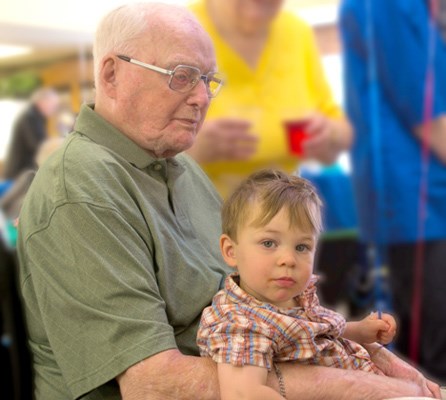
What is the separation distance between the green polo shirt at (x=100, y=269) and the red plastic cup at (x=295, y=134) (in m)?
1.12

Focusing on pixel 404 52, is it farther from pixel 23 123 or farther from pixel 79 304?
pixel 79 304

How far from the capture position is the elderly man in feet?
4.85

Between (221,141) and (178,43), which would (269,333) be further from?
(221,141)

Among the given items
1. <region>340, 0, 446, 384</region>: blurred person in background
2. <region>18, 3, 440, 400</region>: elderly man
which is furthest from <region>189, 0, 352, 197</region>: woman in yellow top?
<region>18, 3, 440, 400</region>: elderly man

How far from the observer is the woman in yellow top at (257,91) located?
2646 millimetres

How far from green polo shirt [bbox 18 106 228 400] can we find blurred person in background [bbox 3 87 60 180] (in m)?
1.86

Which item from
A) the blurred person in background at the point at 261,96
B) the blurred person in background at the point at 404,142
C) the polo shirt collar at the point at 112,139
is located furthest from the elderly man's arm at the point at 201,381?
the blurred person in background at the point at 404,142

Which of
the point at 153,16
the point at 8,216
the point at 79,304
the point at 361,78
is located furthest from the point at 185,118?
the point at 8,216

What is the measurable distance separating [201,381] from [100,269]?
0.26 metres

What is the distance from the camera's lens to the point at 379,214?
127 inches

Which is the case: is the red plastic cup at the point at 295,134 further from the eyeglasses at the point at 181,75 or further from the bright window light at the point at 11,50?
the bright window light at the point at 11,50

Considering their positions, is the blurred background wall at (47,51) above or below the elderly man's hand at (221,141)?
above

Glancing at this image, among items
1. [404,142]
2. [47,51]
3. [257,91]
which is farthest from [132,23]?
[47,51]

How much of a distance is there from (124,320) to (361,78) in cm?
185
